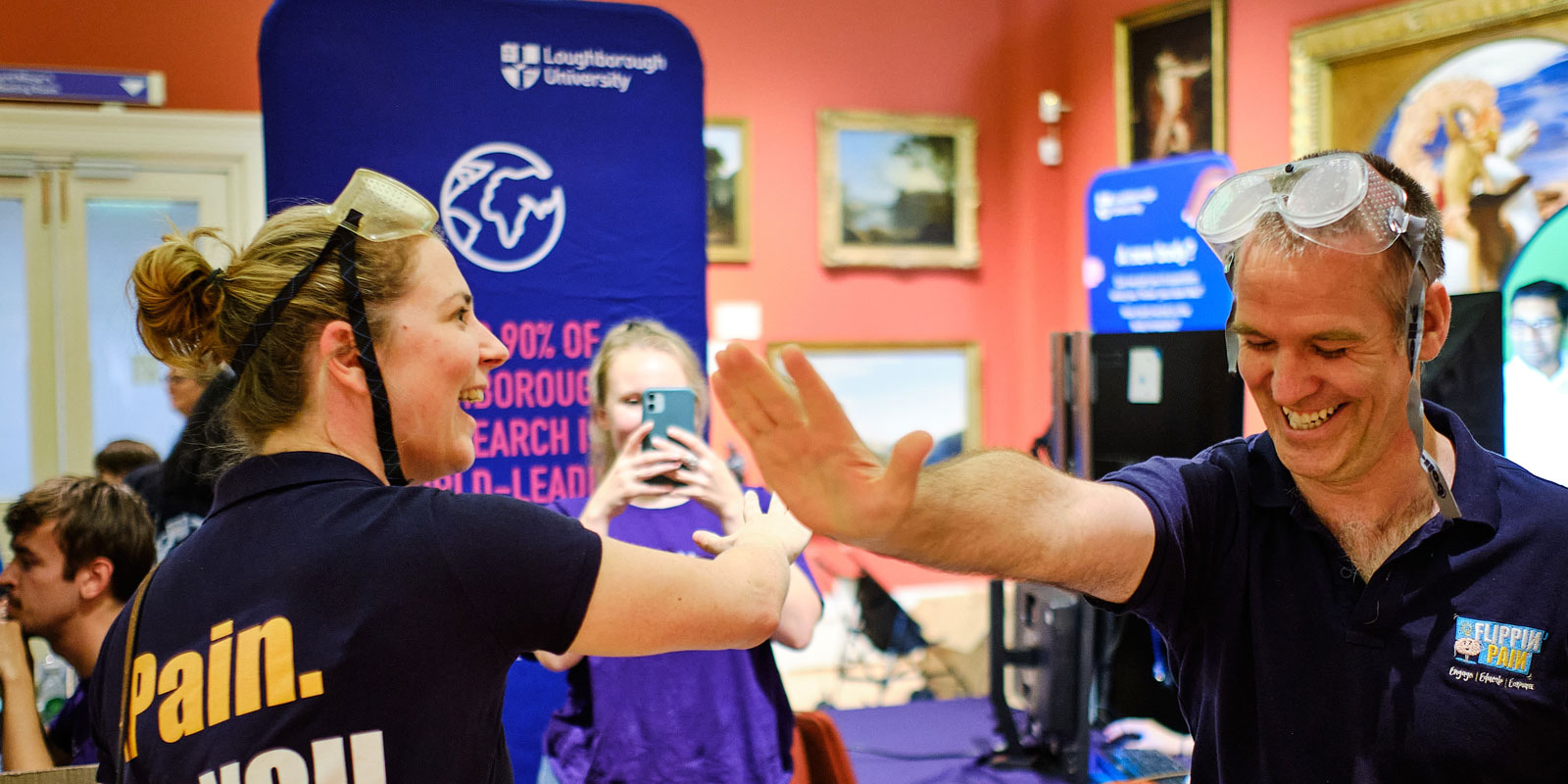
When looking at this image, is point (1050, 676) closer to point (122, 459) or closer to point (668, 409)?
point (668, 409)

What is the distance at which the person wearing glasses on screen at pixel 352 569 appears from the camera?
108cm

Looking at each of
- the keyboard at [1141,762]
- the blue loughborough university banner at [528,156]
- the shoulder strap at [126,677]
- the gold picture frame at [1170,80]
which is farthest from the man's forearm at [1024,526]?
the gold picture frame at [1170,80]

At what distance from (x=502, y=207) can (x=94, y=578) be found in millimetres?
1184

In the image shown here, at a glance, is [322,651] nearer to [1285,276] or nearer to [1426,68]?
[1285,276]

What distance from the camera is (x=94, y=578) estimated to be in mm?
2311

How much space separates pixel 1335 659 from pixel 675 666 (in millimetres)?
1078

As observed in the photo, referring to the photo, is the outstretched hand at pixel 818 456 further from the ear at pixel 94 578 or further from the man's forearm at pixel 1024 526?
the ear at pixel 94 578

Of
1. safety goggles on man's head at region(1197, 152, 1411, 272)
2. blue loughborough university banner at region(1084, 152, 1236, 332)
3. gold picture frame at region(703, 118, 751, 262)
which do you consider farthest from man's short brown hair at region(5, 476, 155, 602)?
gold picture frame at region(703, 118, 751, 262)

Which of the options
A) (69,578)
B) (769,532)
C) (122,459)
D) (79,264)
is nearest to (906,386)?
(122,459)

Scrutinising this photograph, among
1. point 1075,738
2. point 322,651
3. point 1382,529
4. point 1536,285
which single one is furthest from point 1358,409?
point 1536,285

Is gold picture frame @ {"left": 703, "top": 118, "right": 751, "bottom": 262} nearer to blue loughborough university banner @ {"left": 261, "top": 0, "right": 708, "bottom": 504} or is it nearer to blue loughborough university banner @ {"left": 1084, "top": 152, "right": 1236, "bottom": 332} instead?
blue loughborough university banner @ {"left": 1084, "top": 152, "right": 1236, "bottom": 332}

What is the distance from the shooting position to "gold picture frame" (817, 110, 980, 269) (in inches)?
210

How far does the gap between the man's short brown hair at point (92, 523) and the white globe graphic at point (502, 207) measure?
3.24 ft

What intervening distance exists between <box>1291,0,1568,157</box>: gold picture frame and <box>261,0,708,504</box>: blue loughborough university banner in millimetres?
2898
